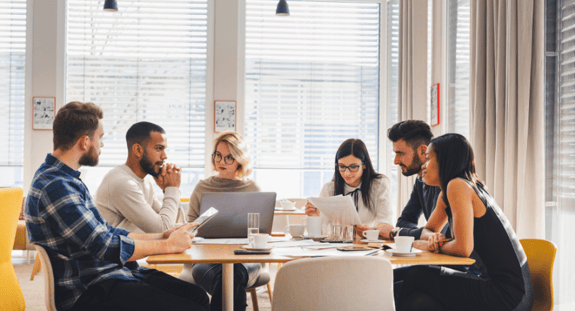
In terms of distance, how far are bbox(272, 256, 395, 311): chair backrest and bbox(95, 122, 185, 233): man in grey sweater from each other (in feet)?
3.53

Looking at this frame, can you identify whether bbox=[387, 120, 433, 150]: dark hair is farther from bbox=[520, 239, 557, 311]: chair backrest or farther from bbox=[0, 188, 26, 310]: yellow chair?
bbox=[0, 188, 26, 310]: yellow chair

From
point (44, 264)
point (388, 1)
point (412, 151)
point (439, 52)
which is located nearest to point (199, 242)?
point (44, 264)

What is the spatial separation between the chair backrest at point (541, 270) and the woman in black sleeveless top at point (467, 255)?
0.34 feet

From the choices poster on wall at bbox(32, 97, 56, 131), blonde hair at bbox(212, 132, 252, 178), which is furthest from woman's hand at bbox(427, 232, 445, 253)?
poster on wall at bbox(32, 97, 56, 131)

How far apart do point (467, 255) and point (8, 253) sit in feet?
6.20

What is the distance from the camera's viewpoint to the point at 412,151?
9.12 ft

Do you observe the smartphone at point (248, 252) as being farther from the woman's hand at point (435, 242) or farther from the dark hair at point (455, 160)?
the dark hair at point (455, 160)

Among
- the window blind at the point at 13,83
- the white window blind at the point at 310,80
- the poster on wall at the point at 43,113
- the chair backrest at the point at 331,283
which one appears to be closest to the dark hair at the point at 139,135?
the chair backrest at the point at 331,283

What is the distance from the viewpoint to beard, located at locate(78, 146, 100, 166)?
1.84 metres

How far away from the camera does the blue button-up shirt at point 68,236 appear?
162cm

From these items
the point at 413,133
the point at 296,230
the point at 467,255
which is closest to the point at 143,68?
the point at 413,133

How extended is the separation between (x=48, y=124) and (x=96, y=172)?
0.77m

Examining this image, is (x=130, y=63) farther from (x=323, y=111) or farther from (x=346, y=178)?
(x=346, y=178)

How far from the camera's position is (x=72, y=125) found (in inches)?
71.4
